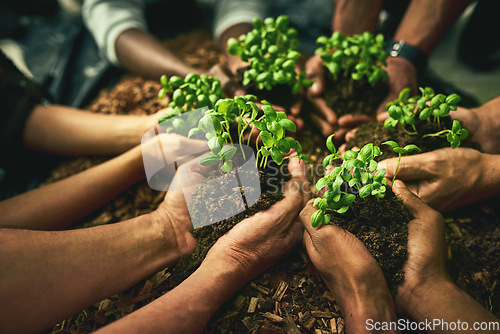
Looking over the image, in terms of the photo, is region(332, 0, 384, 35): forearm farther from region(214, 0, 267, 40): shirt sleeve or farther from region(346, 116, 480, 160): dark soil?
region(346, 116, 480, 160): dark soil

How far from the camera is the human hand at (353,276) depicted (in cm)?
111

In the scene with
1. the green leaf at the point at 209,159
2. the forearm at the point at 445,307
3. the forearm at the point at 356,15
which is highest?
the forearm at the point at 356,15

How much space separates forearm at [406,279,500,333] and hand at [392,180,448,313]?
15 mm

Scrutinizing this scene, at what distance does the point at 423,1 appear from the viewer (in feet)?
6.74

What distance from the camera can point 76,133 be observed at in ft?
6.86

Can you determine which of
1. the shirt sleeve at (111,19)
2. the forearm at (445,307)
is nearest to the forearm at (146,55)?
the shirt sleeve at (111,19)

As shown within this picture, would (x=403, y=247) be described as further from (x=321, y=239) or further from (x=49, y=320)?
(x=49, y=320)

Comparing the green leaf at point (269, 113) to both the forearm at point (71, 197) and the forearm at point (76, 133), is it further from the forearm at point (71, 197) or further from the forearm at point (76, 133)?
the forearm at point (76, 133)

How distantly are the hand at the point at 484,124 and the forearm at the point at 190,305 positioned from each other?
157 centimetres

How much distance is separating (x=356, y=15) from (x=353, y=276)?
2.10 meters

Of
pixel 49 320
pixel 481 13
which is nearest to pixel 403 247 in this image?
pixel 49 320

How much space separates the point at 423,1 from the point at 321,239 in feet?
6.78

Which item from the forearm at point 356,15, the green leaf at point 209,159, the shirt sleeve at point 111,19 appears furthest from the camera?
the shirt sleeve at point 111,19

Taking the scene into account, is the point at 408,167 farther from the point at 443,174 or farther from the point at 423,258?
the point at 423,258
